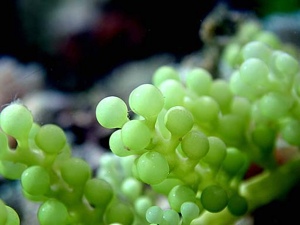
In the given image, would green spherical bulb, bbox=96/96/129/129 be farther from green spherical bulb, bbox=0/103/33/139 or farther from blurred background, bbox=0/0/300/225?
blurred background, bbox=0/0/300/225

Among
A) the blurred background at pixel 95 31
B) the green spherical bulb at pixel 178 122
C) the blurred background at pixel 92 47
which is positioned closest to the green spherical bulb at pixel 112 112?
the green spherical bulb at pixel 178 122

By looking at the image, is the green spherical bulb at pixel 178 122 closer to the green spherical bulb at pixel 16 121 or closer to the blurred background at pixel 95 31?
the green spherical bulb at pixel 16 121

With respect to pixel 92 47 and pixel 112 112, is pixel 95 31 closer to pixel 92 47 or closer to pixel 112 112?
pixel 92 47

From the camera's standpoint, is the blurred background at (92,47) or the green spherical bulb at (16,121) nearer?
the green spherical bulb at (16,121)

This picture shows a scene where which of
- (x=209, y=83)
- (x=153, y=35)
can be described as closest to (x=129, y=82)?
(x=153, y=35)

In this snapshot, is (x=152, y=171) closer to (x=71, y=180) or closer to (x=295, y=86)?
(x=71, y=180)

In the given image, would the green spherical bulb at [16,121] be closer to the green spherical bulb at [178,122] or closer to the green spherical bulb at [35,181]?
the green spherical bulb at [35,181]

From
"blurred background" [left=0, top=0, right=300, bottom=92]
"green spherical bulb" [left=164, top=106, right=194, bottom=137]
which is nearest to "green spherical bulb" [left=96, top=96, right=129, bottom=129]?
"green spherical bulb" [left=164, top=106, right=194, bottom=137]

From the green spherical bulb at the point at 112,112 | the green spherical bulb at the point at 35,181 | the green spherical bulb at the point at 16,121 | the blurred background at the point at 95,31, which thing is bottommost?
the blurred background at the point at 95,31

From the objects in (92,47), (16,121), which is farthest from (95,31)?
(16,121)

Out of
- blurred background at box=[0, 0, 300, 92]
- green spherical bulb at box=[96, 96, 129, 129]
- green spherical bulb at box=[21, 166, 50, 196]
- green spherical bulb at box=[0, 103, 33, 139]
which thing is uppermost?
green spherical bulb at box=[96, 96, 129, 129]

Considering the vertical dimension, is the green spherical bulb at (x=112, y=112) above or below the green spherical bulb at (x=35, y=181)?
above
